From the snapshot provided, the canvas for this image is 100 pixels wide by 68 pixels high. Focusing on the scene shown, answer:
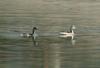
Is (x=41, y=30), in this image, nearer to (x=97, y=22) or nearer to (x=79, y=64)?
(x=97, y=22)

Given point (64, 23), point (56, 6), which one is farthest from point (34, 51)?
point (56, 6)

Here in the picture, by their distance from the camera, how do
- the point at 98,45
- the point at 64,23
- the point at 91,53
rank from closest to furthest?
the point at 91,53, the point at 98,45, the point at 64,23

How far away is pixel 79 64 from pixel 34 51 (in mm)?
2290

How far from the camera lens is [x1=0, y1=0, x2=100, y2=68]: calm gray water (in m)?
13.2

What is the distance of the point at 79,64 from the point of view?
42.4ft

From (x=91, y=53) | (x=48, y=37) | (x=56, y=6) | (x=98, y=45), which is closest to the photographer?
(x=91, y=53)

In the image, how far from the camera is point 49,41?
16484 mm

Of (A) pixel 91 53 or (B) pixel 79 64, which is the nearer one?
(B) pixel 79 64

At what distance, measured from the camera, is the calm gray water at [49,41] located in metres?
13.2

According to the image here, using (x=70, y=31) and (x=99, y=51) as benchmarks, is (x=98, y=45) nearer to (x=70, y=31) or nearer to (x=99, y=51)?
(x=99, y=51)

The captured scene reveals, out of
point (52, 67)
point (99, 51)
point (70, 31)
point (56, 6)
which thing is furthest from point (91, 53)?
point (56, 6)

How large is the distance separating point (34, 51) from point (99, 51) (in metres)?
1.95

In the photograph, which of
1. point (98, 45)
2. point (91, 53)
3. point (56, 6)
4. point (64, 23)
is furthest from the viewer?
point (56, 6)

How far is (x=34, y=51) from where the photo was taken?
48.7 feet
